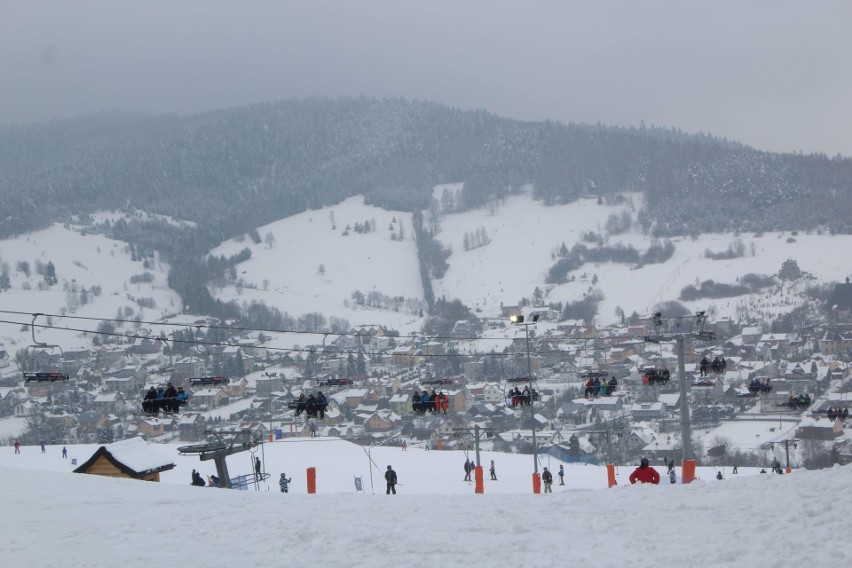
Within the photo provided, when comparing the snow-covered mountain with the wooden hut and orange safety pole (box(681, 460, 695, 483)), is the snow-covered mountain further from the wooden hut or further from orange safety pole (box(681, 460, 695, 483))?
orange safety pole (box(681, 460, 695, 483))

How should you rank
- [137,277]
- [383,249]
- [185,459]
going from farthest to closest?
[383,249], [137,277], [185,459]

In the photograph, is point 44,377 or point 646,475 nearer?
point 646,475

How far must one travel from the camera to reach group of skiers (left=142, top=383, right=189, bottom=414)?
18125 mm

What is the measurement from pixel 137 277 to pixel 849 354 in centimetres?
11075

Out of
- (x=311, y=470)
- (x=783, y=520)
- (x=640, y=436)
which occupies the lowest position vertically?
(x=640, y=436)

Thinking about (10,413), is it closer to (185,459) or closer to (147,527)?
(185,459)

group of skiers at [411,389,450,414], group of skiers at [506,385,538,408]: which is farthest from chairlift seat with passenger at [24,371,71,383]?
group of skiers at [506,385,538,408]

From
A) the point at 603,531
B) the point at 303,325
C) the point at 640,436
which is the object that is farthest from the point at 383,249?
the point at 603,531

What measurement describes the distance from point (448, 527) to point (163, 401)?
966cm

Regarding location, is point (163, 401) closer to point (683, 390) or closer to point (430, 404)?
point (430, 404)

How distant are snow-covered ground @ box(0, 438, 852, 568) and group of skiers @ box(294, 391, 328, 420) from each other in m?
4.81

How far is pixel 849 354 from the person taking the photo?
191 feet

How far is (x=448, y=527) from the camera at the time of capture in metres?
10.2

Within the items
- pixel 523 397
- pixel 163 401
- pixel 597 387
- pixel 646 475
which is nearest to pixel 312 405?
pixel 163 401
